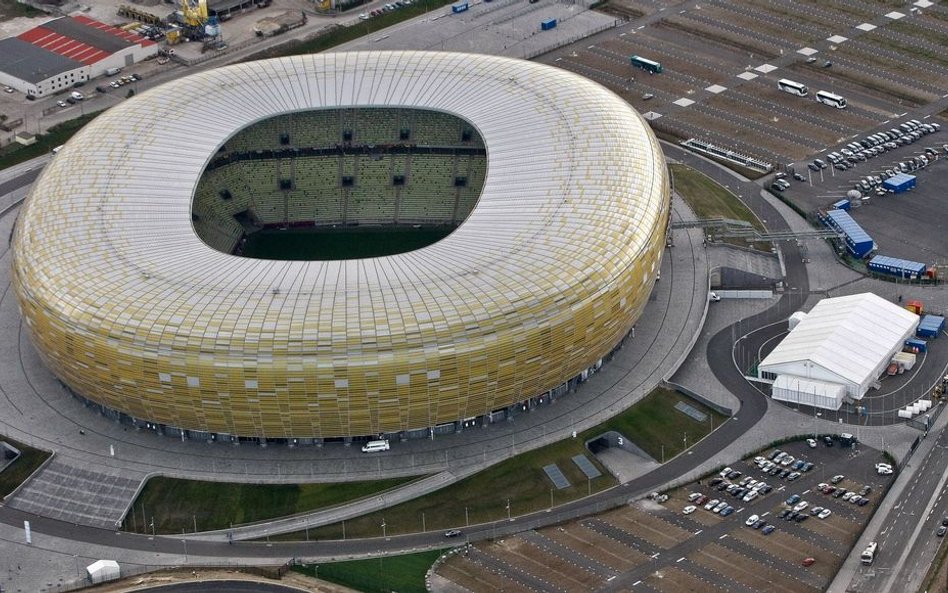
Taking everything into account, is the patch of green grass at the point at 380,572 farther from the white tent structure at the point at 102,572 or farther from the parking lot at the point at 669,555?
the white tent structure at the point at 102,572

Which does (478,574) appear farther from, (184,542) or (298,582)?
(184,542)

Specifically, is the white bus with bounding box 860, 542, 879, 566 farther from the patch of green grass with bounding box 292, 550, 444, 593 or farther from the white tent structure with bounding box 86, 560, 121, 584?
the white tent structure with bounding box 86, 560, 121, 584

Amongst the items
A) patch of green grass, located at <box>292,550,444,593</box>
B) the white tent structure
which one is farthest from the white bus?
the white tent structure

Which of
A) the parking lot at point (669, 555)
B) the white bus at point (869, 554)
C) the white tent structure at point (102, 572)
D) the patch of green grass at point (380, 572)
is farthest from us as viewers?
the white tent structure at point (102, 572)

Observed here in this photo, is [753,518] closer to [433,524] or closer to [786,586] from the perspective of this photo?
[786,586]

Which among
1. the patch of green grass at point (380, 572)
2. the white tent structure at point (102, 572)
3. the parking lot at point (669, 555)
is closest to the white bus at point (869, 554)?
the parking lot at point (669, 555)

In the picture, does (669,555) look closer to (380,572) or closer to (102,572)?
(380,572)

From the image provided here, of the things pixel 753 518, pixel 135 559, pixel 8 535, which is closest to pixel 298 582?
pixel 135 559
